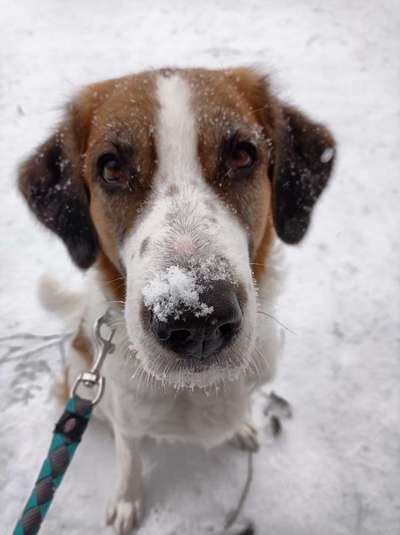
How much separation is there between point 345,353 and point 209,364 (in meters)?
2.11

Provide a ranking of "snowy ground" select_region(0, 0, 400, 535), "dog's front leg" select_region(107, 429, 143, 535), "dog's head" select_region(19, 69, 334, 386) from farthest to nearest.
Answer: "snowy ground" select_region(0, 0, 400, 535)
"dog's front leg" select_region(107, 429, 143, 535)
"dog's head" select_region(19, 69, 334, 386)

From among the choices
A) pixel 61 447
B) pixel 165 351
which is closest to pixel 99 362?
pixel 61 447

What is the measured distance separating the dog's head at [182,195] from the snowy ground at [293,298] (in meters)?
0.43

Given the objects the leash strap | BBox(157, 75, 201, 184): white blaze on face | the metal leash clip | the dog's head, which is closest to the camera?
the dog's head

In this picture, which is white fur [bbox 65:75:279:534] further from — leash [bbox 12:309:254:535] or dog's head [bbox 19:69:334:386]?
leash [bbox 12:309:254:535]

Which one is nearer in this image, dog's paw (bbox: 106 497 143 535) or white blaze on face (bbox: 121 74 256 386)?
white blaze on face (bbox: 121 74 256 386)

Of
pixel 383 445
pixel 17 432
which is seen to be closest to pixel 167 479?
pixel 17 432

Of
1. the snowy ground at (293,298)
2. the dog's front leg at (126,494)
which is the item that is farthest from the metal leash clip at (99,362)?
the snowy ground at (293,298)

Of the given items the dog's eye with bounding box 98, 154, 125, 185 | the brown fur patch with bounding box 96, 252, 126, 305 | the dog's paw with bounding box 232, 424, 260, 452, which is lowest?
the dog's paw with bounding box 232, 424, 260, 452

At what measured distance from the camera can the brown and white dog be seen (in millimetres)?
1447

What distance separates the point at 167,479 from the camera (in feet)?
9.12

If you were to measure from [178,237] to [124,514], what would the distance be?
188 cm

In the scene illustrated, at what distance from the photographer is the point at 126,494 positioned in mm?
2598

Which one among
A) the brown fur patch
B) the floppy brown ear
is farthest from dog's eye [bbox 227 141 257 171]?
the brown fur patch
